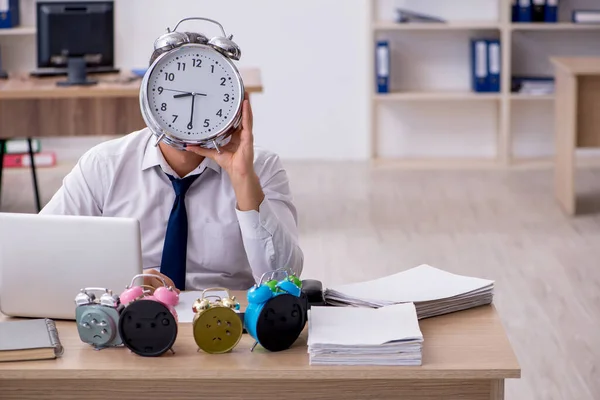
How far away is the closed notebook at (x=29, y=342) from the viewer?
1726mm

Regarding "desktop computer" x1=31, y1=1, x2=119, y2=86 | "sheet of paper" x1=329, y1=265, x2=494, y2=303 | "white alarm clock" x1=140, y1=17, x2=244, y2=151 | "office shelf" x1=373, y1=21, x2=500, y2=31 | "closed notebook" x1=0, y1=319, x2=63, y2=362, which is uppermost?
"office shelf" x1=373, y1=21, x2=500, y2=31

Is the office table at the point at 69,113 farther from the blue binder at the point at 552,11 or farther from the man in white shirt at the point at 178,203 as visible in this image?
the man in white shirt at the point at 178,203

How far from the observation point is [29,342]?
5.75ft

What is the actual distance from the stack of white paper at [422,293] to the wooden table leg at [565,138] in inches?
134

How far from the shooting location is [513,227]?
5094mm

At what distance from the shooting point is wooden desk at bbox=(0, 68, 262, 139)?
16.0ft

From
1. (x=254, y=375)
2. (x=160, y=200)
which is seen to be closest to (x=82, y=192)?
(x=160, y=200)

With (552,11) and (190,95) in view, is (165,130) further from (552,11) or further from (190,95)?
(552,11)

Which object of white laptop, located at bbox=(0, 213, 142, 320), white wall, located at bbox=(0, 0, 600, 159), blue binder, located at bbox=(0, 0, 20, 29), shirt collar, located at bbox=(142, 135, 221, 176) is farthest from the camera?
white wall, located at bbox=(0, 0, 600, 159)

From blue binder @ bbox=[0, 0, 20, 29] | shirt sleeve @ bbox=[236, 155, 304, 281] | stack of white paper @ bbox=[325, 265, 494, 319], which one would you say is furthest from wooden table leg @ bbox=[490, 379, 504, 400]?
blue binder @ bbox=[0, 0, 20, 29]

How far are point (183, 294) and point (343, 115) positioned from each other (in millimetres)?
4686

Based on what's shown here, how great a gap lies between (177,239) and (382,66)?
431cm

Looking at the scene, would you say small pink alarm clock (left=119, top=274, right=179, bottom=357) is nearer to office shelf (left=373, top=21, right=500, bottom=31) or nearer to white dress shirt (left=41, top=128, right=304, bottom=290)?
white dress shirt (left=41, top=128, right=304, bottom=290)

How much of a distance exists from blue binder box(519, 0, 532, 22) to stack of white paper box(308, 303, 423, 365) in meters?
4.83
